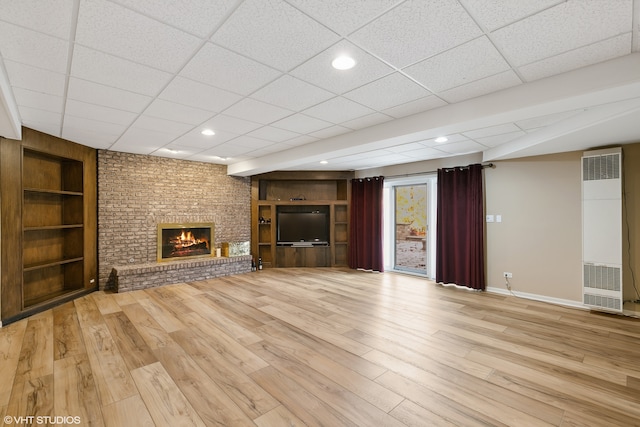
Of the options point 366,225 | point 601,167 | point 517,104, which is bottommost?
point 366,225

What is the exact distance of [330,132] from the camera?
413cm

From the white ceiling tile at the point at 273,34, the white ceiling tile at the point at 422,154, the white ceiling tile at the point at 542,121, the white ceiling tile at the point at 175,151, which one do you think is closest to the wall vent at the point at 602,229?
the white ceiling tile at the point at 542,121

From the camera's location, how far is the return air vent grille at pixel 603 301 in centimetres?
388

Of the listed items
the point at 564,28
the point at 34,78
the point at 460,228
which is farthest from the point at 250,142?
the point at 460,228

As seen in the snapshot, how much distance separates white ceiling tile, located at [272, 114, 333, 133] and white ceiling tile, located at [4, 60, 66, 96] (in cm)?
208

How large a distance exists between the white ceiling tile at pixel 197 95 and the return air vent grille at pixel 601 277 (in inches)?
202

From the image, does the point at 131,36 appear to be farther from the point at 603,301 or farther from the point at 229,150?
the point at 603,301

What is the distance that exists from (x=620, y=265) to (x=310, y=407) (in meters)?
4.48

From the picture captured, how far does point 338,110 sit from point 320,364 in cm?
261

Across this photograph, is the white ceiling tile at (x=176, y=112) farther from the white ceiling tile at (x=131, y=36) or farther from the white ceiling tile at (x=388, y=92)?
the white ceiling tile at (x=388, y=92)

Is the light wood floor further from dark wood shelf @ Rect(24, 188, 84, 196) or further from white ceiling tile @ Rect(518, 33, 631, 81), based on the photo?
white ceiling tile @ Rect(518, 33, 631, 81)

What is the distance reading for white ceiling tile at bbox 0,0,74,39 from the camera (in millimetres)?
1599

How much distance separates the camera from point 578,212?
14.3ft

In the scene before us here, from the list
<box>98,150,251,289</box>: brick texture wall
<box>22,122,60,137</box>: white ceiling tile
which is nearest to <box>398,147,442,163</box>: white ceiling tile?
<box>98,150,251,289</box>: brick texture wall
